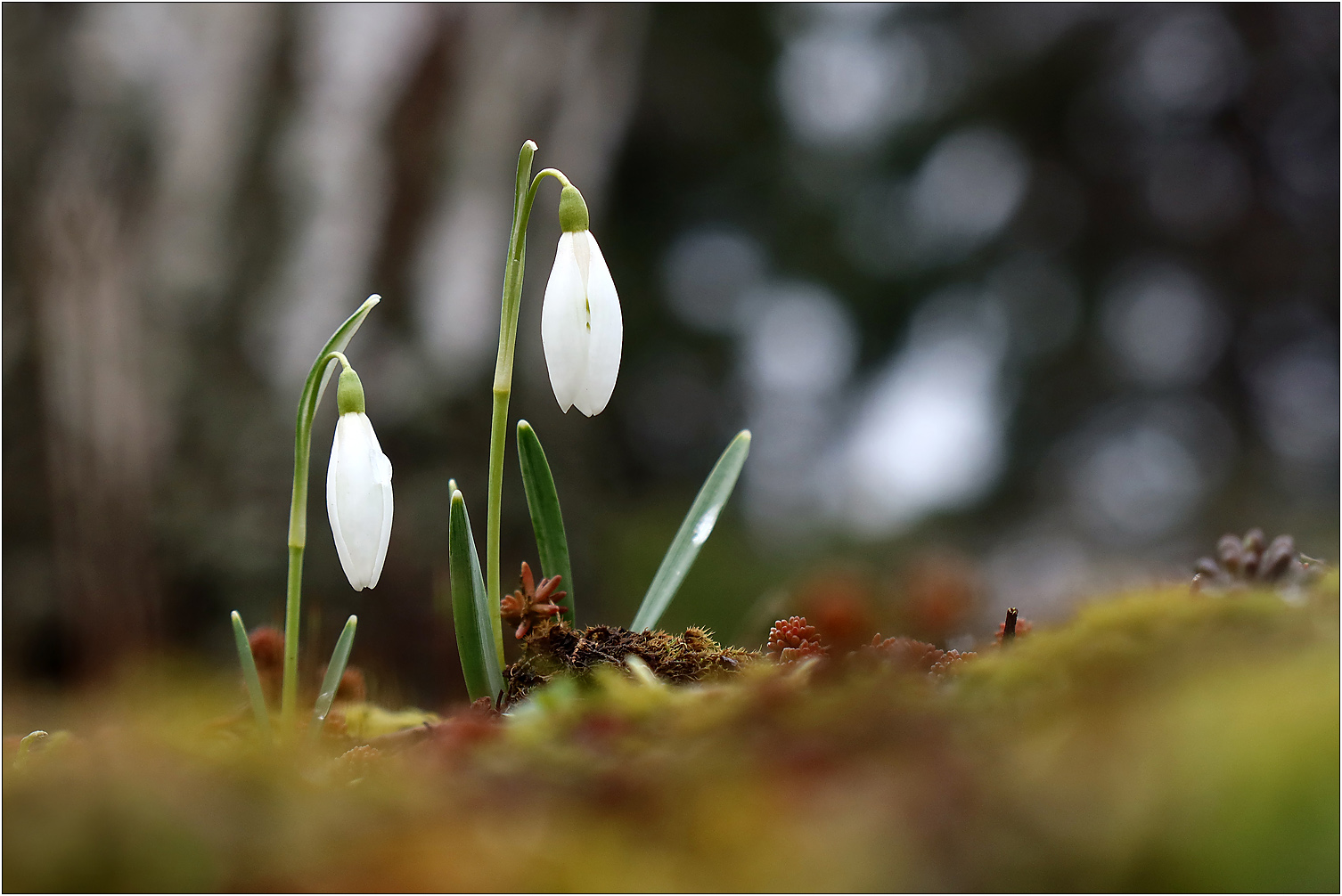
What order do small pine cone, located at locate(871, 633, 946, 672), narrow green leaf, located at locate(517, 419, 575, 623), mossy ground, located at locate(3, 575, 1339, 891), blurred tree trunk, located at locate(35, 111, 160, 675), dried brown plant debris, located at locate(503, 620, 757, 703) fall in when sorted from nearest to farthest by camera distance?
mossy ground, located at locate(3, 575, 1339, 891)
small pine cone, located at locate(871, 633, 946, 672)
dried brown plant debris, located at locate(503, 620, 757, 703)
narrow green leaf, located at locate(517, 419, 575, 623)
blurred tree trunk, located at locate(35, 111, 160, 675)

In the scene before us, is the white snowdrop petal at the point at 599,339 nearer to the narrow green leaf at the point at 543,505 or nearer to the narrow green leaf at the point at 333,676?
A: the narrow green leaf at the point at 543,505

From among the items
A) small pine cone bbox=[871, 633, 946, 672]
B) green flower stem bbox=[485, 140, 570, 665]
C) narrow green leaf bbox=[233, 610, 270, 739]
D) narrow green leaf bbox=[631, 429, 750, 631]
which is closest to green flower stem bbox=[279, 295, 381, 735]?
narrow green leaf bbox=[233, 610, 270, 739]

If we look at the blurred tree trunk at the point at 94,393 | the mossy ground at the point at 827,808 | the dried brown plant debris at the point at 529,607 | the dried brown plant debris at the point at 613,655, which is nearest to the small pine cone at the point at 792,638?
the dried brown plant debris at the point at 613,655

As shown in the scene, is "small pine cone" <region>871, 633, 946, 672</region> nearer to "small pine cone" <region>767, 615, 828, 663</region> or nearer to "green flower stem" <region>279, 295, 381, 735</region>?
"small pine cone" <region>767, 615, 828, 663</region>

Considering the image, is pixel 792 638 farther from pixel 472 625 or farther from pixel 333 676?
pixel 333 676

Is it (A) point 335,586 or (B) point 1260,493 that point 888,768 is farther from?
(B) point 1260,493

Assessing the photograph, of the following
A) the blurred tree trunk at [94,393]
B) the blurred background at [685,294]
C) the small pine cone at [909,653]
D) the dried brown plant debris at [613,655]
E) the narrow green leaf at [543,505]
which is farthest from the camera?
the blurred background at [685,294]

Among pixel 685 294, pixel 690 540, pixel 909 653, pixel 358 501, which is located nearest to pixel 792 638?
pixel 909 653
